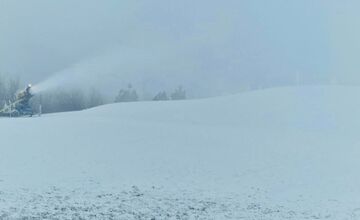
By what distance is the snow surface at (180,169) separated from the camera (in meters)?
12.2

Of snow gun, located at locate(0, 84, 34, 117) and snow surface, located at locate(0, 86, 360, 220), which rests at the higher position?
snow gun, located at locate(0, 84, 34, 117)

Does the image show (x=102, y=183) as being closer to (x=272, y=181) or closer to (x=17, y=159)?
(x=17, y=159)

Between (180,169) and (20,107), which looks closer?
(180,169)

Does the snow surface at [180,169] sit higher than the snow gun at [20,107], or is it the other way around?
the snow gun at [20,107]

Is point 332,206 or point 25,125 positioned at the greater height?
point 25,125

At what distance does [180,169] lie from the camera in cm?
1816

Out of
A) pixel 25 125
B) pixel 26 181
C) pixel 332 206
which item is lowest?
pixel 332 206

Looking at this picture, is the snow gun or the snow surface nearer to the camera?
the snow surface

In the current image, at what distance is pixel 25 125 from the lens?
89.3 ft

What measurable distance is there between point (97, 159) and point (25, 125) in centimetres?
1005

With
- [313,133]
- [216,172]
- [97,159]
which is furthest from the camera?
[313,133]

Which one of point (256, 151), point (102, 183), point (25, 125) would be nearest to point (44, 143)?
point (25, 125)

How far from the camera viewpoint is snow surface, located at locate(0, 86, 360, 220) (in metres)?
12.2

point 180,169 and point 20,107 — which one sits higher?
point 20,107
